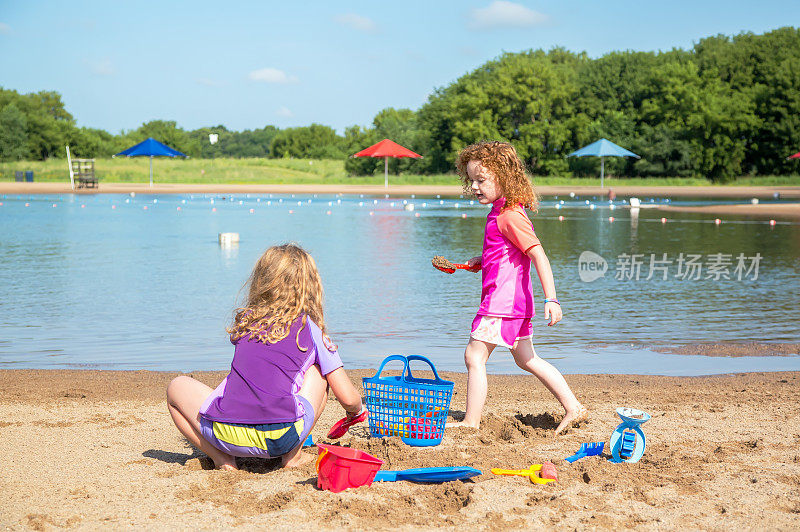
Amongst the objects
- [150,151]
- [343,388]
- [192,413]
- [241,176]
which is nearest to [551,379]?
[343,388]

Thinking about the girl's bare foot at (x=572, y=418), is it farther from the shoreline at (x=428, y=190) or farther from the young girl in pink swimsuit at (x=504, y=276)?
the shoreline at (x=428, y=190)

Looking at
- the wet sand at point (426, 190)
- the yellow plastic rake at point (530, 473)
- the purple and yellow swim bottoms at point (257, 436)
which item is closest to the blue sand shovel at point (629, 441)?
the yellow plastic rake at point (530, 473)

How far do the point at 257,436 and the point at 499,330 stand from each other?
5.07 feet

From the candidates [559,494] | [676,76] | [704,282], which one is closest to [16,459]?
[559,494]

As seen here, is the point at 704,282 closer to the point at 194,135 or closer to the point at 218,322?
the point at 218,322

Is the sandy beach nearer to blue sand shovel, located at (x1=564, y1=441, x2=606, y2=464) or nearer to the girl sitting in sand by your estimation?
blue sand shovel, located at (x1=564, y1=441, x2=606, y2=464)

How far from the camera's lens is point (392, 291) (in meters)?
11.9

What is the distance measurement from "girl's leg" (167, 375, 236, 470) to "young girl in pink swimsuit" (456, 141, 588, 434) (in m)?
1.47

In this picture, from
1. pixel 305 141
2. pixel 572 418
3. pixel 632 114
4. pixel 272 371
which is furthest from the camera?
pixel 305 141

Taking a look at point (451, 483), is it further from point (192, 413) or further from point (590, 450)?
point (192, 413)

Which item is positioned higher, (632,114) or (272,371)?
(632,114)

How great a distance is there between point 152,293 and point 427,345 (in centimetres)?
492

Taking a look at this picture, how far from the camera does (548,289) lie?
184 inches

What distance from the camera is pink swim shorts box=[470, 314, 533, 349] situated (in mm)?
4797
